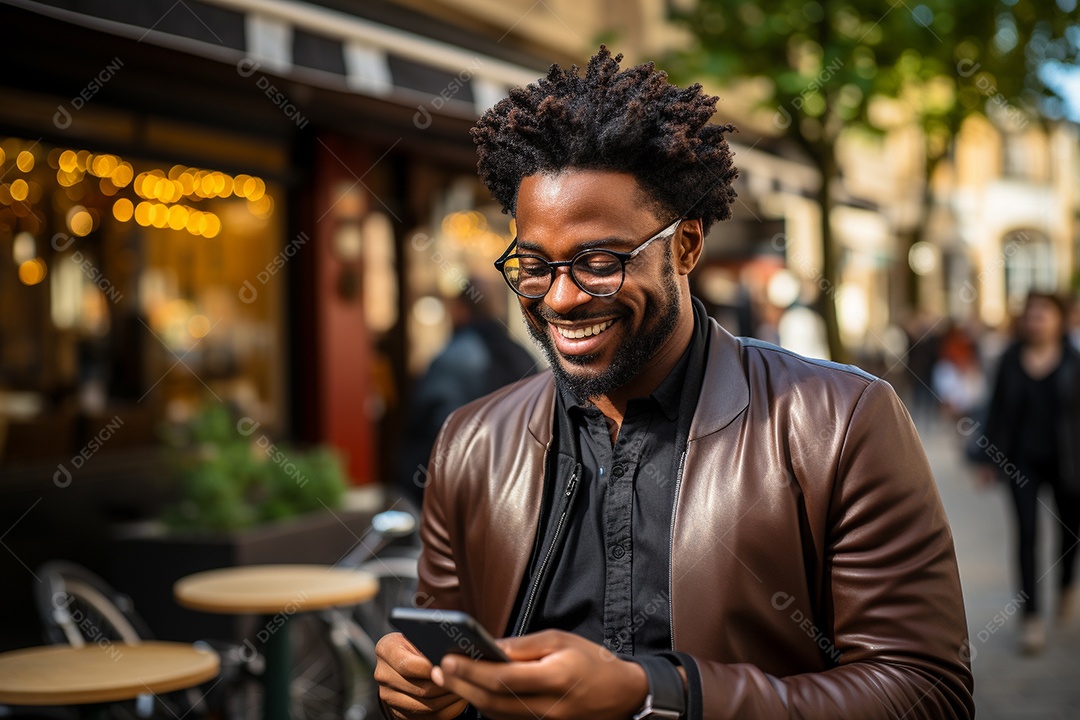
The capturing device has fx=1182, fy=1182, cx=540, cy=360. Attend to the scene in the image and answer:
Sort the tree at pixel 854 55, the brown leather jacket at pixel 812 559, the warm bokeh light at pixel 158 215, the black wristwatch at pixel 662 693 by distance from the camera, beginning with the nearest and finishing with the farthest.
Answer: the black wristwatch at pixel 662 693
the brown leather jacket at pixel 812 559
the tree at pixel 854 55
the warm bokeh light at pixel 158 215

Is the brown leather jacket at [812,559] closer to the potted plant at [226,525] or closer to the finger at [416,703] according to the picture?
the finger at [416,703]

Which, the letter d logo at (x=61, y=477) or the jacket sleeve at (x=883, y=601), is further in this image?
the letter d logo at (x=61, y=477)

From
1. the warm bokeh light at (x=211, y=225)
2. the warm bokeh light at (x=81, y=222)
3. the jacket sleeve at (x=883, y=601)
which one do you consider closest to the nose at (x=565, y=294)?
the jacket sleeve at (x=883, y=601)

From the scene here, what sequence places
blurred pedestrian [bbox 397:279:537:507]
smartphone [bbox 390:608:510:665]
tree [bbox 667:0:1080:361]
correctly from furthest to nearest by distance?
tree [bbox 667:0:1080:361] < blurred pedestrian [bbox 397:279:537:507] < smartphone [bbox 390:608:510:665]

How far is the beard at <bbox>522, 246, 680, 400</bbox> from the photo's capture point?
1.92m

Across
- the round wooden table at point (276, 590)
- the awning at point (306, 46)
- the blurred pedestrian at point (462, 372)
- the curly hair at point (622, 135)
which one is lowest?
the round wooden table at point (276, 590)

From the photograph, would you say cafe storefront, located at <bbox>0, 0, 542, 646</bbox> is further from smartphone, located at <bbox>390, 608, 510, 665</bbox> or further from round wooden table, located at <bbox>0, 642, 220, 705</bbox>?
smartphone, located at <bbox>390, 608, 510, 665</bbox>

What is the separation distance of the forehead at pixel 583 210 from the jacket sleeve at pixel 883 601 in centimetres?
46

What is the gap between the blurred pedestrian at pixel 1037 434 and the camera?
21.8 feet

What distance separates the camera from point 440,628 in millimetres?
1544

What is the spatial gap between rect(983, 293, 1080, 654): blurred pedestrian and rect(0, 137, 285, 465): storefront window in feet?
16.7

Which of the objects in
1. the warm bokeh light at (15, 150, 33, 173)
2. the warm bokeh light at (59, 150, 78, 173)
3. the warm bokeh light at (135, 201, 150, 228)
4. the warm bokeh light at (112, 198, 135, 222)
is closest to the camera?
the warm bokeh light at (15, 150, 33, 173)

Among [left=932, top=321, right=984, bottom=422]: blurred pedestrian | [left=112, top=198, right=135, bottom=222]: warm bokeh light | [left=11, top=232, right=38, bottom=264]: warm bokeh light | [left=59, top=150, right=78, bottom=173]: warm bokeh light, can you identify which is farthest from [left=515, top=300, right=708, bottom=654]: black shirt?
[left=932, top=321, right=984, bottom=422]: blurred pedestrian

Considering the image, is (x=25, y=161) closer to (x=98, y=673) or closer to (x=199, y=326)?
(x=199, y=326)
